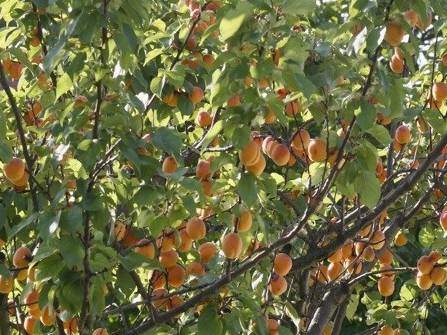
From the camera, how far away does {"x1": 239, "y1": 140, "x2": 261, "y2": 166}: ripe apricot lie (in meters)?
2.90

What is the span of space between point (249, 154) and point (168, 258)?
65cm

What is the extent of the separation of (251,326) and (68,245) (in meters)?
0.88

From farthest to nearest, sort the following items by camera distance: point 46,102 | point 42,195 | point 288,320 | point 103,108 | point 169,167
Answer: point 288,320, point 46,102, point 42,195, point 169,167, point 103,108

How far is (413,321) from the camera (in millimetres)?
4406

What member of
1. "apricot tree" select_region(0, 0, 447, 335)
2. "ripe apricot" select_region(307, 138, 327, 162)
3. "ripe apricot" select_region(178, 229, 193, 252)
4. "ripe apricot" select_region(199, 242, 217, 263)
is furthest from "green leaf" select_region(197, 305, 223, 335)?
"ripe apricot" select_region(307, 138, 327, 162)

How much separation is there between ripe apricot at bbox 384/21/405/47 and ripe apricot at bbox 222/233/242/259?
860mm

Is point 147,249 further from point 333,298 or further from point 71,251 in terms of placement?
point 333,298

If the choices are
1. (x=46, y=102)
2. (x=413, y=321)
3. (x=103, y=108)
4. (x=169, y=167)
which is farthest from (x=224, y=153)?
(x=413, y=321)

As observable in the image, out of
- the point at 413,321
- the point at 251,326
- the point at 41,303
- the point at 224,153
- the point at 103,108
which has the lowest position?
the point at 413,321

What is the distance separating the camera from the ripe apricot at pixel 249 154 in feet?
9.51

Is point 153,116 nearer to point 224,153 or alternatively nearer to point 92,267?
point 224,153

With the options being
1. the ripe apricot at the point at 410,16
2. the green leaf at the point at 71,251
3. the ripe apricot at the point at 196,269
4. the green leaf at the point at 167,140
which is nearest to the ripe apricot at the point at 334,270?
the ripe apricot at the point at 196,269

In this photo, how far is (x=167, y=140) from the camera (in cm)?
295

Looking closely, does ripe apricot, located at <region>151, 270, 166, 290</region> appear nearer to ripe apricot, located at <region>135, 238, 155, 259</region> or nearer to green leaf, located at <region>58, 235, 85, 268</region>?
ripe apricot, located at <region>135, 238, 155, 259</region>
